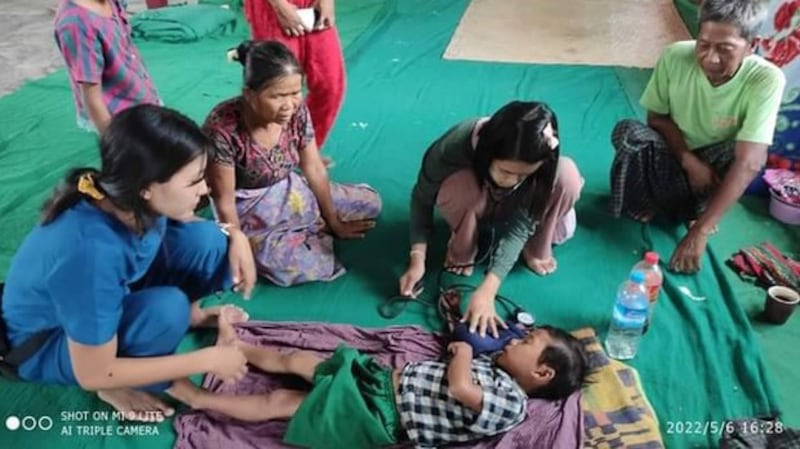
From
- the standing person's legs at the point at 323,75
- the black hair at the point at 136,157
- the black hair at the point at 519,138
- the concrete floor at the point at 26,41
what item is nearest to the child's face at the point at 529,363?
the black hair at the point at 519,138

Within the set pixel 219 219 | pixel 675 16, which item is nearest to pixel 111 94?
pixel 219 219

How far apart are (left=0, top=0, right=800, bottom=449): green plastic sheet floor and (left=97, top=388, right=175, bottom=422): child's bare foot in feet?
0.09

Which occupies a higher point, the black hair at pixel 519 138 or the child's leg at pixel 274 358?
the black hair at pixel 519 138

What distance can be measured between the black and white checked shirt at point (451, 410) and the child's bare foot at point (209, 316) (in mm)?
542

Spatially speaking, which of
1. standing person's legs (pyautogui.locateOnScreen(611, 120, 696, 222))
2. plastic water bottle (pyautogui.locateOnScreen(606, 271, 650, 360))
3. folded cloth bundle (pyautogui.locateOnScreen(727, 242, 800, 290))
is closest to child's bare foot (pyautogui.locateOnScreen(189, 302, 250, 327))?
plastic water bottle (pyautogui.locateOnScreen(606, 271, 650, 360))

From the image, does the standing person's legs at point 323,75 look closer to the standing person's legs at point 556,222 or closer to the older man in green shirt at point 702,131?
the standing person's legs at point 556,222

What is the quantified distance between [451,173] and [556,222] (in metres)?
0.38

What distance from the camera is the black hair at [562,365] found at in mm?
1437

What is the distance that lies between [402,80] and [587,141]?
1012 millimetres

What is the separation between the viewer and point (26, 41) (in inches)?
152

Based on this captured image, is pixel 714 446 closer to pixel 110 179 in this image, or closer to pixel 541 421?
pixel 541 421

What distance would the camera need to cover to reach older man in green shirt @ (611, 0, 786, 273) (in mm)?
1769

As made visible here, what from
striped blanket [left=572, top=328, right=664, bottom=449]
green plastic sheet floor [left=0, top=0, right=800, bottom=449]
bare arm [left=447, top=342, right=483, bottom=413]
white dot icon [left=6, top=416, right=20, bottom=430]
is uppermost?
bare arm [left=447, top=342, right=483, bottom=413]

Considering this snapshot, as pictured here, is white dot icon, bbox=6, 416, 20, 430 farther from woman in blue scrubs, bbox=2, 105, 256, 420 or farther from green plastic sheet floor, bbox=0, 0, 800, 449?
woman in blue scrubs, bbox=2, 105, 256, 420
